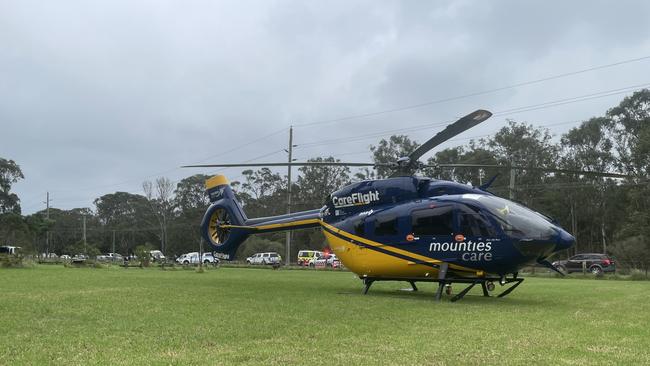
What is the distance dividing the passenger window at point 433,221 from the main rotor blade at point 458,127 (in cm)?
159

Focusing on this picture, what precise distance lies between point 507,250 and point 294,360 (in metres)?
8.45

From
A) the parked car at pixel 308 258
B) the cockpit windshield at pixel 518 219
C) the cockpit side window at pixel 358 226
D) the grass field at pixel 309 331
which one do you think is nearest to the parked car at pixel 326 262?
the parked car at pixel 308 258

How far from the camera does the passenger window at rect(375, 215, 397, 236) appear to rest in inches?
578

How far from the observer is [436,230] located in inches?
543

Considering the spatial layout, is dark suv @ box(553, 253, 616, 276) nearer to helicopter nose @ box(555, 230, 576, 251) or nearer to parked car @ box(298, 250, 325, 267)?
parked car @ box(298, 250, 325, 267)

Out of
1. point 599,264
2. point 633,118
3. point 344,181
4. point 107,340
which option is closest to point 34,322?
point 107,340

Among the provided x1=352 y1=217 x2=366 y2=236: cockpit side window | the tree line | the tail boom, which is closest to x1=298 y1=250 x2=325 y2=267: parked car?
the tree line

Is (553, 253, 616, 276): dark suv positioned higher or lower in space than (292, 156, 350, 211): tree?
lower

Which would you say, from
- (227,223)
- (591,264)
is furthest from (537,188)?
(227,223)

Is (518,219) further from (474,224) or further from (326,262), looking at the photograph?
(326,262)

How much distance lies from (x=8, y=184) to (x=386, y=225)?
75.3 meters

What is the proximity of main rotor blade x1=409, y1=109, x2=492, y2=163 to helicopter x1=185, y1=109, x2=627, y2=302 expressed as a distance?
0.07ft

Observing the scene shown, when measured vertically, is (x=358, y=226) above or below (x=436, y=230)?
above

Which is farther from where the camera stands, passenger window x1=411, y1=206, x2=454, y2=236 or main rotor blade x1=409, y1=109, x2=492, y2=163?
passenger window x1=411, y1=206, x2=454, y2=236
